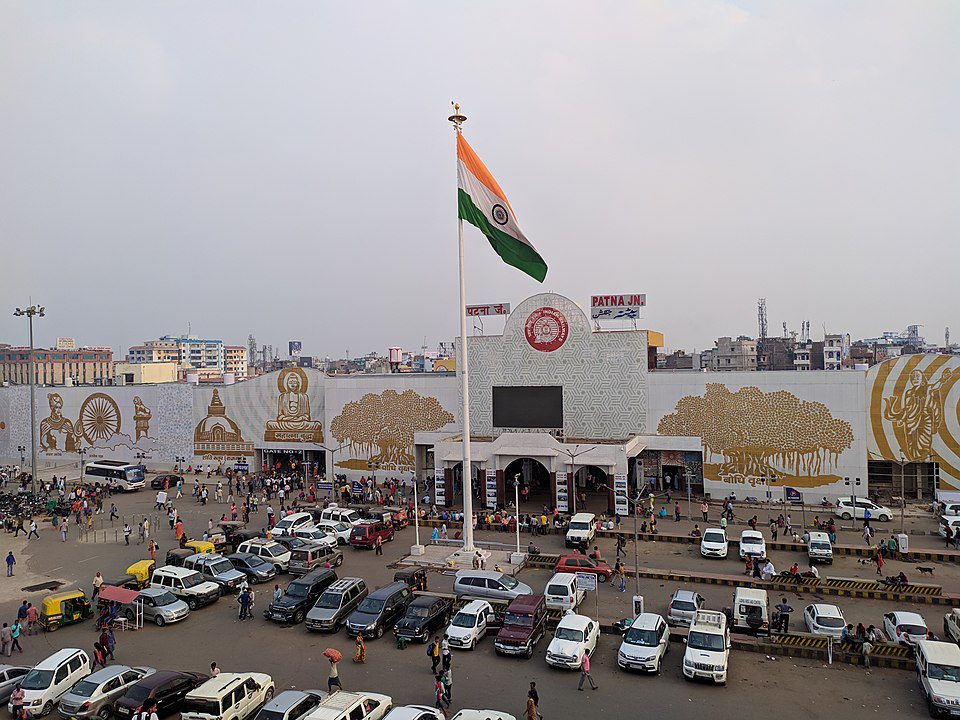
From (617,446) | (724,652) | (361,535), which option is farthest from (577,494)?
(724,652)

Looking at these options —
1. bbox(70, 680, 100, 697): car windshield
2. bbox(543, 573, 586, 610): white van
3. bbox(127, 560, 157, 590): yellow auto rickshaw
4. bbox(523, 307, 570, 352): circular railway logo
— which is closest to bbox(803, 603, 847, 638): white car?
bbox(543, 573, 586, 610): white van

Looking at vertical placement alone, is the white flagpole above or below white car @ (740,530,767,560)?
above

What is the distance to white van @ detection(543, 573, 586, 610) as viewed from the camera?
2416cm

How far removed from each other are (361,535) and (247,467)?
26.0 m

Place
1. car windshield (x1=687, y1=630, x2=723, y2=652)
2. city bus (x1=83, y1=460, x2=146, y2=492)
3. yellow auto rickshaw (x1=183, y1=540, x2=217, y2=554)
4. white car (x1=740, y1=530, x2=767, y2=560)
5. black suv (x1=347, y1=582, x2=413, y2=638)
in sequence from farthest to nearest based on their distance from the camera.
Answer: city bus (x1=83, y1=460, x2=146, y2=492), yellow auto rickshaw (x1=183, y1=540, x2=217, y2=554), white car (x1=740, y1=530, x2=767, y2=560), black suv (x1=347, y1=582, x2=413, y2=638), car windshield (x1=687, y1=630, x2=723, y2=652)

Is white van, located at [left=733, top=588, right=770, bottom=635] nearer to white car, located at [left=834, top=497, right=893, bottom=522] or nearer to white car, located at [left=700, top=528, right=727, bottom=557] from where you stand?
white car, located at [left=700, top=528, right=727, bottom=557]

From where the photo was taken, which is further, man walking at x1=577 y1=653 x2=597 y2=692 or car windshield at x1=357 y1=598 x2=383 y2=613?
car windshield at x1=357 y1=598 x2=383 y2=613

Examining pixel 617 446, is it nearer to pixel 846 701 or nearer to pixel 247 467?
pixel 846 701

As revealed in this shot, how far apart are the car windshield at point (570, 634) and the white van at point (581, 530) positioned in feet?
41.2

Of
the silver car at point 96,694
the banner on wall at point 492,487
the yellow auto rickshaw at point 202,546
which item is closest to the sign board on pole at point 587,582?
the silver car at point 96,694

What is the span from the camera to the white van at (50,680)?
18.0 meters

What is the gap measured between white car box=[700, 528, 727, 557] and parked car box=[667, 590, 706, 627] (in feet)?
25.6

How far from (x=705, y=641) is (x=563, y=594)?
575 cm

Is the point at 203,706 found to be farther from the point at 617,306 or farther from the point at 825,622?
the point at 617,306
